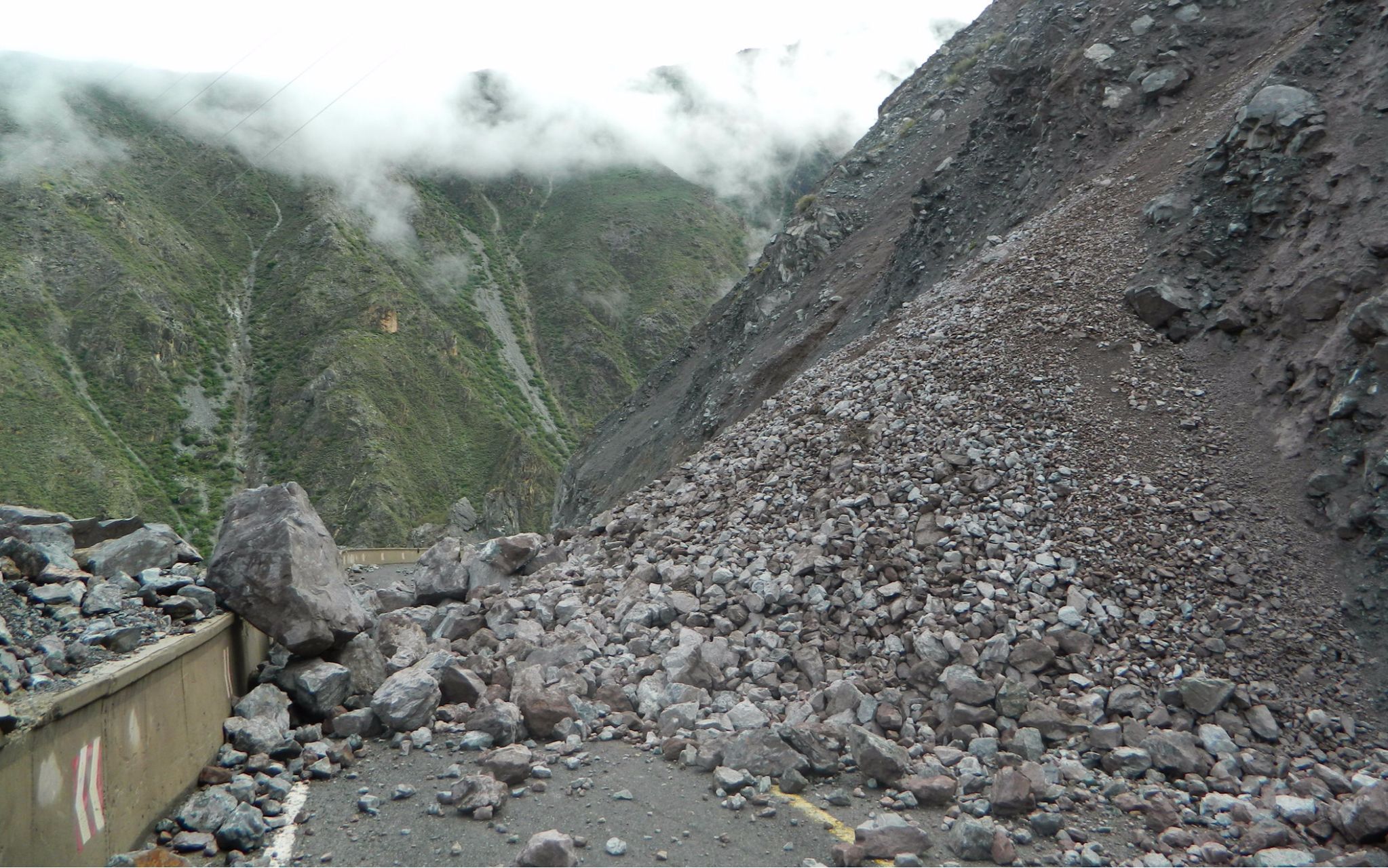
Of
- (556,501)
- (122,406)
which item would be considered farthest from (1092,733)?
(122,406)

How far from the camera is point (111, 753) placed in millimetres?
5512

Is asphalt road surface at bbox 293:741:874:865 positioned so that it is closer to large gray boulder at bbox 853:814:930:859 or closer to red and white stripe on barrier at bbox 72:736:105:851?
large gray boulder at bbox 853:814:930:859

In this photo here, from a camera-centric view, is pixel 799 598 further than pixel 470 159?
No

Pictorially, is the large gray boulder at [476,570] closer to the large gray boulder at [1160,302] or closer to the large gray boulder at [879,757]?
the large gray boulder at [879,757]

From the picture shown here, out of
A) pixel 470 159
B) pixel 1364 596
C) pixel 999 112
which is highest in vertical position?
pixel 470 159

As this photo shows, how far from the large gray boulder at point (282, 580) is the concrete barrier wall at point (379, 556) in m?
24.8

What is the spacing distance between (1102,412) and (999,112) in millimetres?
12711

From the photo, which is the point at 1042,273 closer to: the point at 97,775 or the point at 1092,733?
the point at 1092,733

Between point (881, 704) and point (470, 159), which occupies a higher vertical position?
point (470, 159)

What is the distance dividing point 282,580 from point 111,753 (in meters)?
3.04

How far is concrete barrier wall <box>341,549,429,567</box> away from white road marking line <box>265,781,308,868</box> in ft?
89.1

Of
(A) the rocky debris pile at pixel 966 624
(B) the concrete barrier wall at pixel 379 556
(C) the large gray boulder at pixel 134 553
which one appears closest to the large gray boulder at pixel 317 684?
(A) the rocky debris pile at pixel 966 624

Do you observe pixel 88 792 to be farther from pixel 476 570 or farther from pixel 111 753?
pixel 476 570

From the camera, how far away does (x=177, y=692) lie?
664 cm
